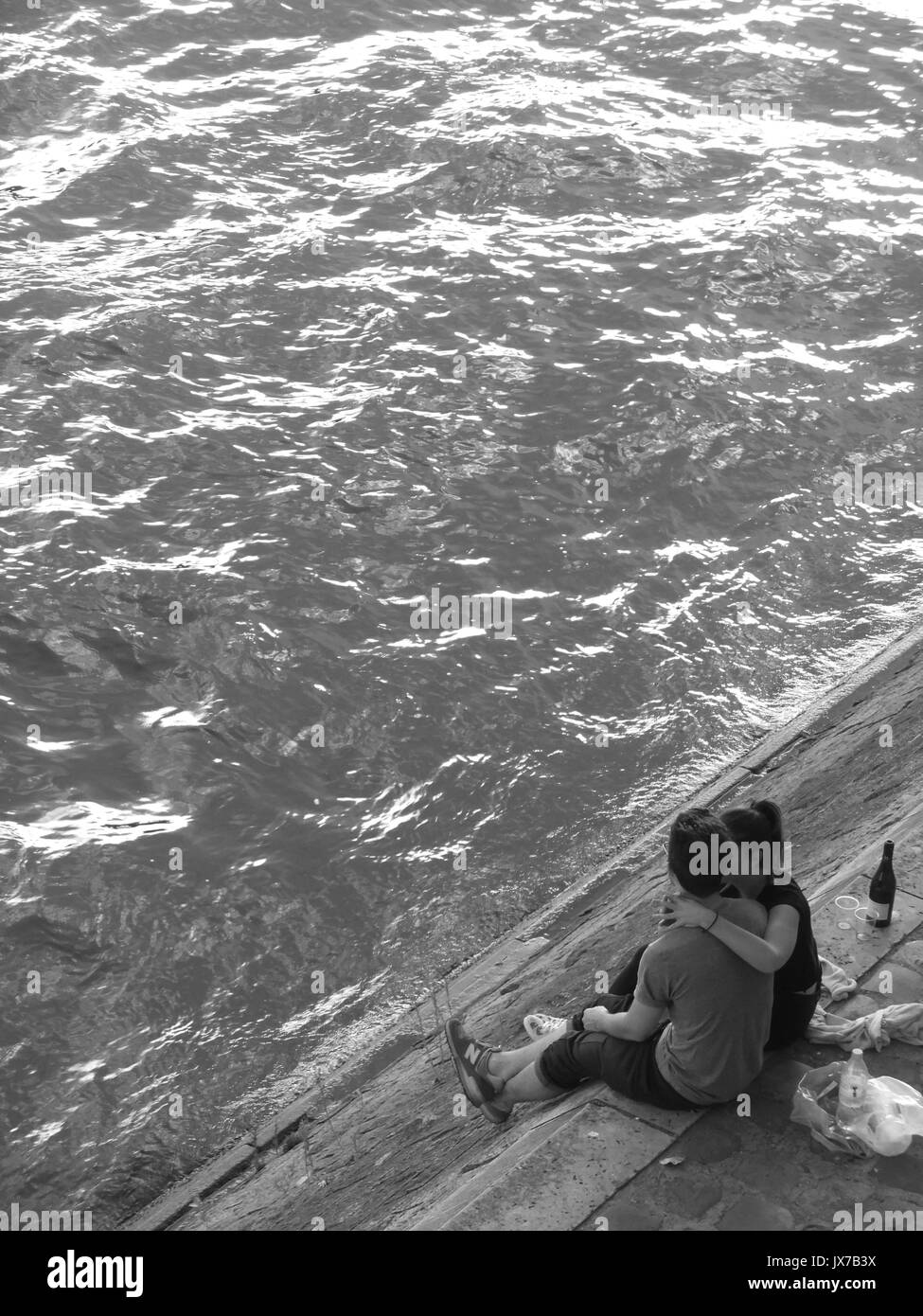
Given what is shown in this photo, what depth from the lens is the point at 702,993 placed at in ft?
15.3

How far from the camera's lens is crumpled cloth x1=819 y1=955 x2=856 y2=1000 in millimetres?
5508

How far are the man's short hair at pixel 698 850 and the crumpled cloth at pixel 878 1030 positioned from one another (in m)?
1.07

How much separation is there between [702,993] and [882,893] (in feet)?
4.96

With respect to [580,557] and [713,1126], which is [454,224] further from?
[713,1126]

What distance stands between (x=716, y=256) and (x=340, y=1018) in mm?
11262

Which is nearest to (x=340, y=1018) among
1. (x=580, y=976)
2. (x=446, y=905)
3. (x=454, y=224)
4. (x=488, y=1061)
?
(x=446, y=905)

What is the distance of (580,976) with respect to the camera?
24.1 feet

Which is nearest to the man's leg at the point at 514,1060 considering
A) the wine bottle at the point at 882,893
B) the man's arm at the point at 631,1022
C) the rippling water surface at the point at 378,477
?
the man's arm at the point at 631,1022

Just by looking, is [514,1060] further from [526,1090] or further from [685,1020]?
[685,1020]

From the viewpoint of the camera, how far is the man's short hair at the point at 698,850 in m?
4.50

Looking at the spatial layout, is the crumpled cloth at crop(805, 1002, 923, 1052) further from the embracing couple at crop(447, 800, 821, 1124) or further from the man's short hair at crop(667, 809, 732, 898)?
the man's short hair at crop(667, 809, 732, 898)

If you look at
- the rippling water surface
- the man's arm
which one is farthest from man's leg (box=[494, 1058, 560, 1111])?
the rippling water surface

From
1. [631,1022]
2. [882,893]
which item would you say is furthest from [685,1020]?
[882,893]

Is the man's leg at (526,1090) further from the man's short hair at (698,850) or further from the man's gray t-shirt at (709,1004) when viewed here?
the man's short hair at (698,850)
